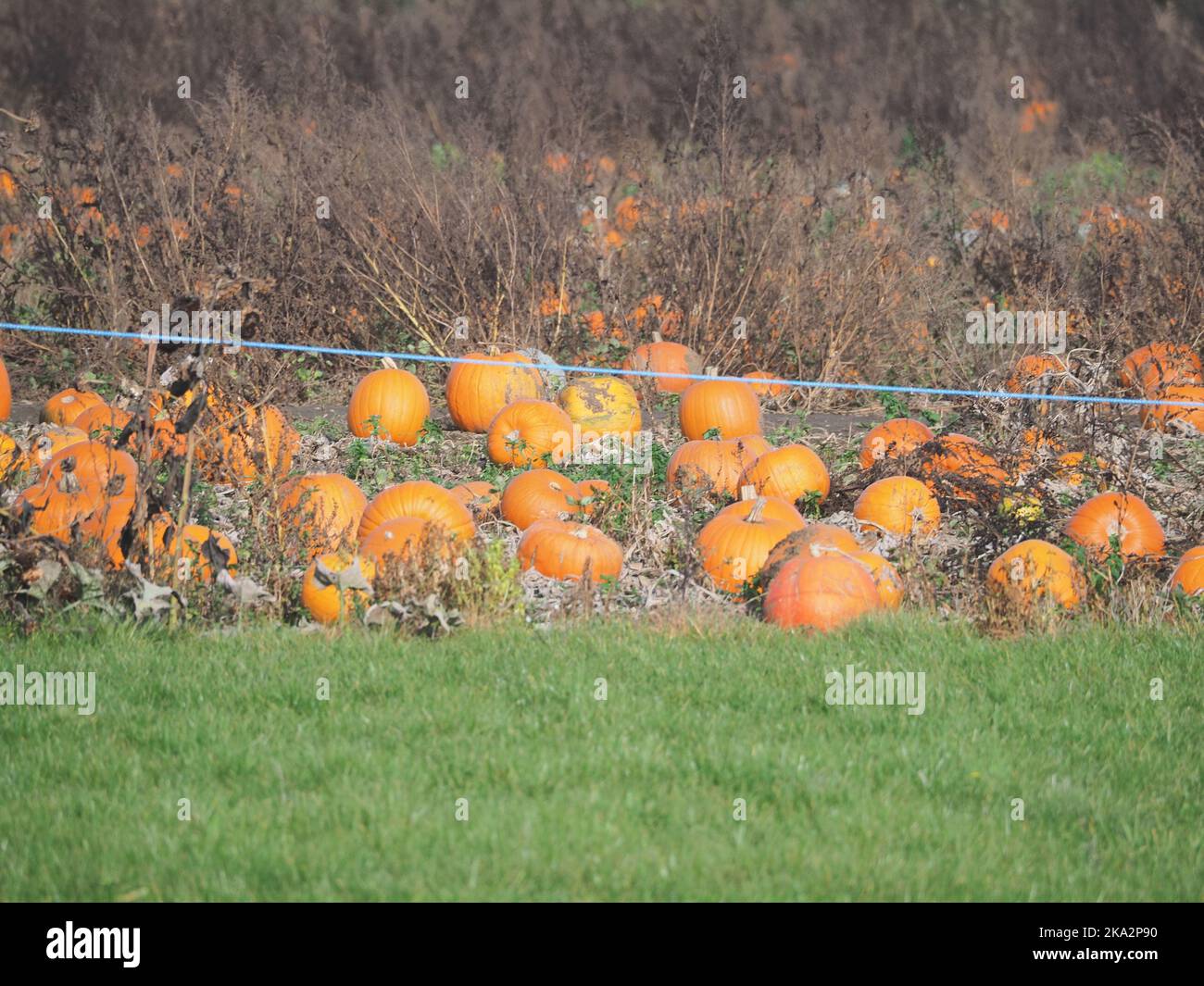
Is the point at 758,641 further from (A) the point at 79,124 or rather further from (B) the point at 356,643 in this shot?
(A) the point at 79,124

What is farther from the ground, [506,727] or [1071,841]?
[506,727]

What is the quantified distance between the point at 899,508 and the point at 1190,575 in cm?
136

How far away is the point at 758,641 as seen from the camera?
216 inches

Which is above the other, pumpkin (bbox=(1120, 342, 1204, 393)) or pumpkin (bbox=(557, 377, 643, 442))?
pumpkin (bbox=(1120, 342, 1204, 393))

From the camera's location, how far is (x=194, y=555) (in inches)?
229

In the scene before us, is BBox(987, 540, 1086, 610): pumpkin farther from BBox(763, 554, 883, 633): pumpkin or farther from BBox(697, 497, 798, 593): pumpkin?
BBox(697, 497, 798, 593): pumpkin

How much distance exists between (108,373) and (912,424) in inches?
212

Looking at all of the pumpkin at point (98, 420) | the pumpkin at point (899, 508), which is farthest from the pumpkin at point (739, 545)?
the pumpkin at point (98, 420)

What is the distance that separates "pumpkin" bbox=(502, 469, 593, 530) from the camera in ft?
23.0

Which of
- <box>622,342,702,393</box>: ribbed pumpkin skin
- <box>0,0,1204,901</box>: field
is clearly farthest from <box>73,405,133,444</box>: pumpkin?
<box>622,342,702,393</box>: ribbed pumpkin skin

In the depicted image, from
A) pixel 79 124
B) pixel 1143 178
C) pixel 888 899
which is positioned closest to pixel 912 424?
pixel 888 899

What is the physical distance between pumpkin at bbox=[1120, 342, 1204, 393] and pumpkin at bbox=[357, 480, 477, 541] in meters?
4.14

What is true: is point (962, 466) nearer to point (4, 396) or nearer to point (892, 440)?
point (892, 440)

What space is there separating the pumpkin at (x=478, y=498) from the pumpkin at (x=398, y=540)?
2.55 feet
